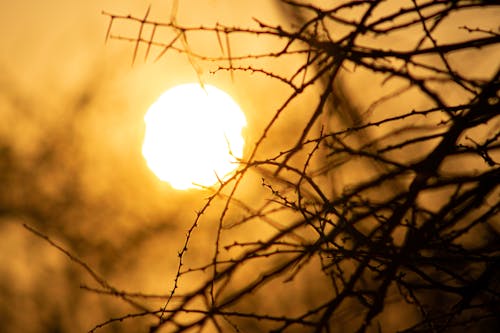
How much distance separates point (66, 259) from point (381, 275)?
442cm

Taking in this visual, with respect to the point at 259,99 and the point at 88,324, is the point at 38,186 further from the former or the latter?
the point at 259,99

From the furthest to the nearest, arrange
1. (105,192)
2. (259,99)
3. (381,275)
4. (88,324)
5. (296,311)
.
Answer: (105,192) < (88,324) < (296,311) < (259,99) < (381,275)

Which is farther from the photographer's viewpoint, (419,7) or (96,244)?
(96,244)

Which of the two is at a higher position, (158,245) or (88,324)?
(158,245)

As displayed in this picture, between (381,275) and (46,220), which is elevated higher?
(46,220)

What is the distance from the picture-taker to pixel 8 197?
6.19 metres

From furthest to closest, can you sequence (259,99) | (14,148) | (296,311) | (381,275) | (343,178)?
(14,148) < (296,311) < (259,99) < (343,178) < (381,275)

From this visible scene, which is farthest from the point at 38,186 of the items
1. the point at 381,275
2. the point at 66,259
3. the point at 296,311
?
the point at 381,275

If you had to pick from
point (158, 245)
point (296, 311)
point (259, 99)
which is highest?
point (158, 245)

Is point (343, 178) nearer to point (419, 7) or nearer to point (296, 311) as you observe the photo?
point (419, 7)

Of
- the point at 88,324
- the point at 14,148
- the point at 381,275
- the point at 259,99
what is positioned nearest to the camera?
the point at 381,275

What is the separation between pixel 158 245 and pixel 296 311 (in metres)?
1.36

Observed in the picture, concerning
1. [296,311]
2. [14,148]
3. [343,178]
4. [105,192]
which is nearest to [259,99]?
[343,178]

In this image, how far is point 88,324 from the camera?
204 inches
